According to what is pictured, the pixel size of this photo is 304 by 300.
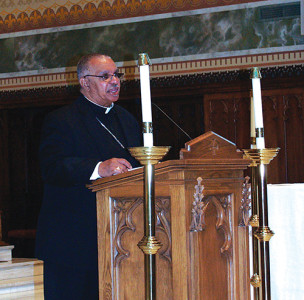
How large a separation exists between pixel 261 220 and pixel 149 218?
29.4 inches

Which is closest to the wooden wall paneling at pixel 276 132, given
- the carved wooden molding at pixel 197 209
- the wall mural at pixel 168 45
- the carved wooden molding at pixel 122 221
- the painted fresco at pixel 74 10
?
the wall mural at pixel 168 45

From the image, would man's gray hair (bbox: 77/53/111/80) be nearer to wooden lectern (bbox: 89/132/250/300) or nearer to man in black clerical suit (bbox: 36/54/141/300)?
man in black clerical suit (bbox: 36/54/141/300)

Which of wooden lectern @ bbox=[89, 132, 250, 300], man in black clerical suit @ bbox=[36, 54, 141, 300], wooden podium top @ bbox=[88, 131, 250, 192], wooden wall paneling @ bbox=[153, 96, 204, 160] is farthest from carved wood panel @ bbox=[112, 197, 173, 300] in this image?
wooden wall paneling @ bbox=[153, 96, 204, 160]

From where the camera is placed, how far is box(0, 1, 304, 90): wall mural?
7555 millimetres

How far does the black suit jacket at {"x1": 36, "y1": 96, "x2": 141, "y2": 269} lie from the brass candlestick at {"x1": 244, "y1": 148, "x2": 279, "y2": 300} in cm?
78

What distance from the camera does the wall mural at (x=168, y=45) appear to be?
7555 mm

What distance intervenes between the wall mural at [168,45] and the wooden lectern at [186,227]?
17.1ft

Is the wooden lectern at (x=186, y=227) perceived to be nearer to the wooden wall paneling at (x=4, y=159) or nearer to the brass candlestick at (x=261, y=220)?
the brass candlestick at (x=261, y=220)

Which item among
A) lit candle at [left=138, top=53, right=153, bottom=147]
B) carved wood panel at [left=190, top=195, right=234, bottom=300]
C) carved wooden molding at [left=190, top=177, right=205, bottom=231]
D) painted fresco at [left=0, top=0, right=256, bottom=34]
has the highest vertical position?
painted fresco at [left=0, top=0, right=256, bottom=34]

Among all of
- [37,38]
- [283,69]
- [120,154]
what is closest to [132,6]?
[37,38]

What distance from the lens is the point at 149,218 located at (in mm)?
2094

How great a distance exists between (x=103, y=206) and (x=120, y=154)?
2.76 ft

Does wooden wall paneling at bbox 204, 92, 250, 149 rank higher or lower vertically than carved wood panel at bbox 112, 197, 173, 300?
higher

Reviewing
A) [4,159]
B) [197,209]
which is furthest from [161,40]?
[197,209]
